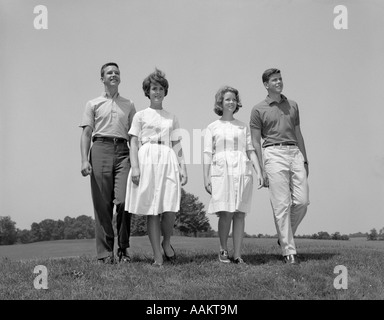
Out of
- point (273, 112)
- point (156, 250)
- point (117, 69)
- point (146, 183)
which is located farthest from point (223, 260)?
point (117, 69)

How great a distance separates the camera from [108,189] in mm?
7598

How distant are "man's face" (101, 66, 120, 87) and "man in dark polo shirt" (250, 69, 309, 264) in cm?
215

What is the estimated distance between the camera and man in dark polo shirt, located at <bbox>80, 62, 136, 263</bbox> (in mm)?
7555

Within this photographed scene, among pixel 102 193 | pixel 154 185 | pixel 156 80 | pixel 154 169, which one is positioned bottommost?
pixel 102 193

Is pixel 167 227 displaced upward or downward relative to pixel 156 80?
downward

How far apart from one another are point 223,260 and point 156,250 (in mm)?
1031

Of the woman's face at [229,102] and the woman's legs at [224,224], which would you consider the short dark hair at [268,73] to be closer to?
the woman's face at [229,102]

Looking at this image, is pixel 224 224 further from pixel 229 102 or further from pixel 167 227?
pixel 229 102

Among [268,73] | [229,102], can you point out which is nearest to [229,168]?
[229,102]

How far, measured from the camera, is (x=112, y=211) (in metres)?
7.72

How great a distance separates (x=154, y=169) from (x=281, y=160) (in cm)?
193

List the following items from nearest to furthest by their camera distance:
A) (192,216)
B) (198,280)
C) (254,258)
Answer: (198,280) < (254,258) < (192,216)

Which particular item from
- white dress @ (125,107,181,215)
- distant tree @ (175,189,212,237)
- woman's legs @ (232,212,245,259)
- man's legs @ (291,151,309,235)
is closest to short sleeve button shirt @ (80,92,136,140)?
white dress @ (125,107,181,215)

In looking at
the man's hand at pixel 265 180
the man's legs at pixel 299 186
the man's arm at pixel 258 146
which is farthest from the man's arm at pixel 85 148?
the man's legs at pixel 299 186
